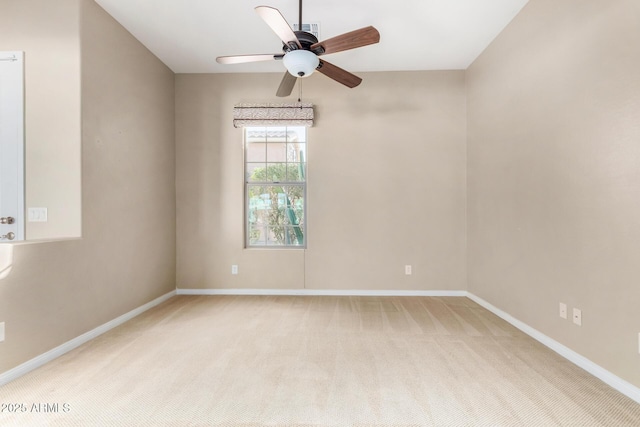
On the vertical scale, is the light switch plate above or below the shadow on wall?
above

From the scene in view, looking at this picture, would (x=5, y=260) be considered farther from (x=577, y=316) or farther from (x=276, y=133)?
(x=577, y=316)

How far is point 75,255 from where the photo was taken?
2.38m

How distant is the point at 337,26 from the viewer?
290 cm

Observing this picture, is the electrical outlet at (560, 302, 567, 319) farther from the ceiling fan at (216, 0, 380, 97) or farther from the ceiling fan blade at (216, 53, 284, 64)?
the ceiling fan blade at (216, 53, 284, 64)

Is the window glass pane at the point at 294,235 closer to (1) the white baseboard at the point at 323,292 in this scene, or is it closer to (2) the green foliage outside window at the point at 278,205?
(2) the green foliage outside window at the point at 278,205

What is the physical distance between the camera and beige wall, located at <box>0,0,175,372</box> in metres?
2.05

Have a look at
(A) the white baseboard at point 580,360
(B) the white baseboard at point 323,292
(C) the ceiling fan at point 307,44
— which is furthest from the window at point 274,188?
(A) the white baseboard at point 580,360

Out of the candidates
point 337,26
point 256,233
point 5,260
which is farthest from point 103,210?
point 337,26

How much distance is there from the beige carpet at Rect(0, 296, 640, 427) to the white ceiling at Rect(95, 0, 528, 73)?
9.15 feet

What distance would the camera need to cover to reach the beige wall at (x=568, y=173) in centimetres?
177

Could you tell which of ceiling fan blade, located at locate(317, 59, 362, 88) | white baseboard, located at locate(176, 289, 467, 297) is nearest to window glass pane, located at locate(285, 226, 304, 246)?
white baseboard, located at locate(176, 289, 467, 297)

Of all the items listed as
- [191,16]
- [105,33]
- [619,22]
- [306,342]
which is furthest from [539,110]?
[105,33]

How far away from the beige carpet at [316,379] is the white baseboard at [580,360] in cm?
5

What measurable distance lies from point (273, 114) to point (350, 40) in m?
1.85
